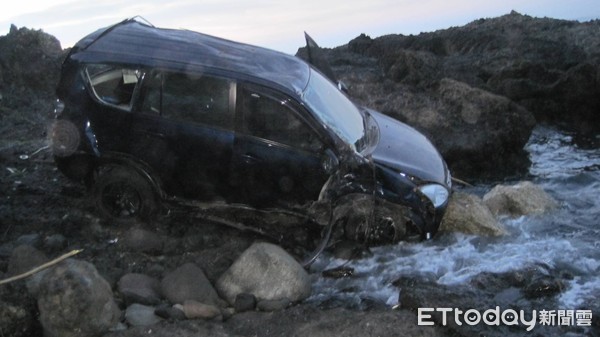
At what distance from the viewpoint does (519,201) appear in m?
7.22

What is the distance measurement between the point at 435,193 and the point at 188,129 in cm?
259

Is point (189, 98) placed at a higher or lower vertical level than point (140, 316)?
higher

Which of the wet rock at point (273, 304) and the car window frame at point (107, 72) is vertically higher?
the car window frame at point (107, 72)

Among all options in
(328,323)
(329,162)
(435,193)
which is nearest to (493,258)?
(435,193)

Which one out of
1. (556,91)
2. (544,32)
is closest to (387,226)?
(556,91)

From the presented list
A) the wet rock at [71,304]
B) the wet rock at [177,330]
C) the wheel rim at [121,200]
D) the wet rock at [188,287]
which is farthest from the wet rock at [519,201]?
the wet rock at [71,304]

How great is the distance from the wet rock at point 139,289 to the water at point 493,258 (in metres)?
1.47

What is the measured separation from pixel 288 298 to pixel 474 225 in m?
2.64

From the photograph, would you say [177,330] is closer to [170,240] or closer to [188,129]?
[170,240]

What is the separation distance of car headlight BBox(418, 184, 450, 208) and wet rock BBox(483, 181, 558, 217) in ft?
5.80

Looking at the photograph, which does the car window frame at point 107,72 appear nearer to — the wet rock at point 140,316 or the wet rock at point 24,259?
the wet rock at point 24,259

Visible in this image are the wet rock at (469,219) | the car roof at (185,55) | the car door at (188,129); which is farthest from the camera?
the wet rock at (469,219)

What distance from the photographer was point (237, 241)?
588 cm

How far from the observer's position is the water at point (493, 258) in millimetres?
5246
